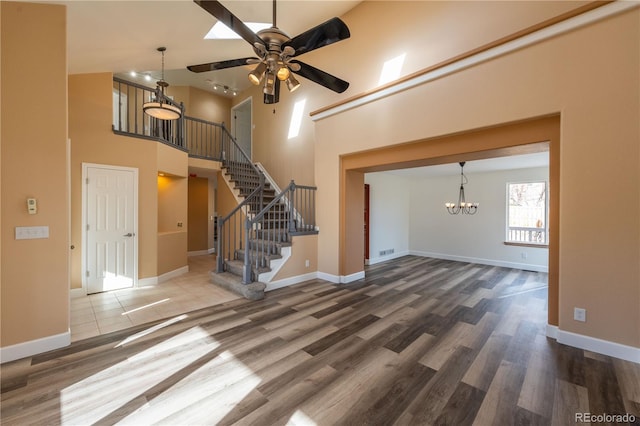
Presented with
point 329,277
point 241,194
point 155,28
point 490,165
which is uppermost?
point 155,28

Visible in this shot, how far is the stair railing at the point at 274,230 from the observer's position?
14.3 feet

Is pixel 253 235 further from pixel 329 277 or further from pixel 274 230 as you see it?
pixel 329 277

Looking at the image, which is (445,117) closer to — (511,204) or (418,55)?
(418,55)

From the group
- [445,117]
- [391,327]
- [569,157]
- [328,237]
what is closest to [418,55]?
[445,117]

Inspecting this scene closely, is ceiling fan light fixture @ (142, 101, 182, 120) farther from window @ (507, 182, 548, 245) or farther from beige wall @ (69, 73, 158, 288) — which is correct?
window @ (507, 182, 548, 245)

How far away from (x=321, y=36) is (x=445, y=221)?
7.11 metres

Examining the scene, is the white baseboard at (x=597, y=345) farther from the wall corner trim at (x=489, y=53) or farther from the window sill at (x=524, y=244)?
the window sill at (x=524, y=244)

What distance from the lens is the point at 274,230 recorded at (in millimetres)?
5012

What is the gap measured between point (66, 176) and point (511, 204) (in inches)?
360

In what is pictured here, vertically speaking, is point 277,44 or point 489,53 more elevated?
point 489,53

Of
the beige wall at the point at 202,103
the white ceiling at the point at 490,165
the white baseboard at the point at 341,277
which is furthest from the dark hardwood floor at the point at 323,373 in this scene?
the beige wall at the point at 202,103

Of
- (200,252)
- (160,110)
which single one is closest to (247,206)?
(160,110)

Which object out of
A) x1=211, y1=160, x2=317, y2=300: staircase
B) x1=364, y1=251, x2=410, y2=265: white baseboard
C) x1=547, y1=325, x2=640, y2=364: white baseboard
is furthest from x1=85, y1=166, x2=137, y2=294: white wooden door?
x1=547, y1=325, x2=640, y2=364: white baseboard

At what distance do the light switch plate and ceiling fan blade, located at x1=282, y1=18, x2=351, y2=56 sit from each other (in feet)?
10.4
